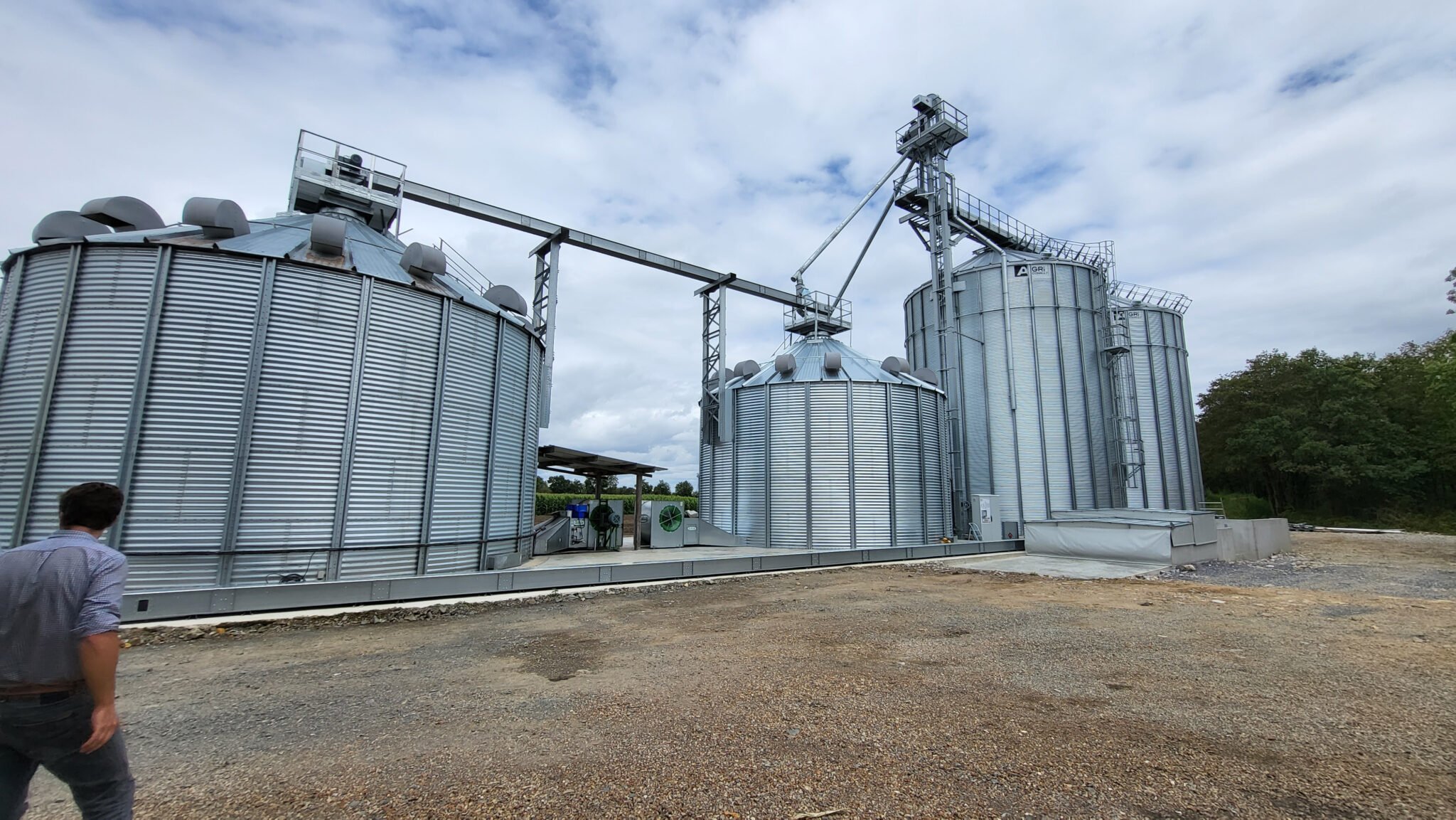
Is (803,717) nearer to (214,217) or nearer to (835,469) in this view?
(214,217)

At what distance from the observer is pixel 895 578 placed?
54.7ft

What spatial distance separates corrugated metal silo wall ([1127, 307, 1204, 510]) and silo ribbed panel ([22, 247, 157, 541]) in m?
39.9

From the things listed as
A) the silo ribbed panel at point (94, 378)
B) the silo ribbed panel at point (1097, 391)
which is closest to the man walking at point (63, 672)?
the silo ribbed panel at point (94, 378)

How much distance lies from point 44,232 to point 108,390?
4.56m

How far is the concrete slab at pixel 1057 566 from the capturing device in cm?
1767

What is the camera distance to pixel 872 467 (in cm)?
2486

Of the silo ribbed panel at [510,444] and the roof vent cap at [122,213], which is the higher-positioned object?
the roof vent cap at [122,213]

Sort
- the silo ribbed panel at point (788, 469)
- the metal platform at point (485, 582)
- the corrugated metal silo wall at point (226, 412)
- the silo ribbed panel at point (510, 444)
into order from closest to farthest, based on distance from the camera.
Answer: the metal platform at point (485, 582) → the corrugated metal silo wall at point (226, 412) → the silo ribbed panel at point (510, 444) → the silo ribbed panel at point (788, 469)

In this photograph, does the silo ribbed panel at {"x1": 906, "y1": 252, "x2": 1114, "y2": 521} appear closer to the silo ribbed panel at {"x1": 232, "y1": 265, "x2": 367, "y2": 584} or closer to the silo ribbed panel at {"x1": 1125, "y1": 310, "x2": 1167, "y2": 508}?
the silo ribbed panel at {"x1": 1125, "y1": 310, "x2": 1167, "y2": 508}

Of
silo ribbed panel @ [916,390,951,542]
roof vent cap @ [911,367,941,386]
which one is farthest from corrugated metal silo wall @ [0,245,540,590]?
roof vent cap @ [911,367,941,386]

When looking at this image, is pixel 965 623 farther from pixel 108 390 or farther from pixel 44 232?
pixel 44 232

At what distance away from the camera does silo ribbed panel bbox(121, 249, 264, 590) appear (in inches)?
447

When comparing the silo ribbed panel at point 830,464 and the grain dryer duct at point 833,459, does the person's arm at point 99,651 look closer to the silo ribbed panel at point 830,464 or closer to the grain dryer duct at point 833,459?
the grain dryer duct at point 833,459

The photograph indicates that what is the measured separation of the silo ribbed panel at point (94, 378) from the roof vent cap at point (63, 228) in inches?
52.7
